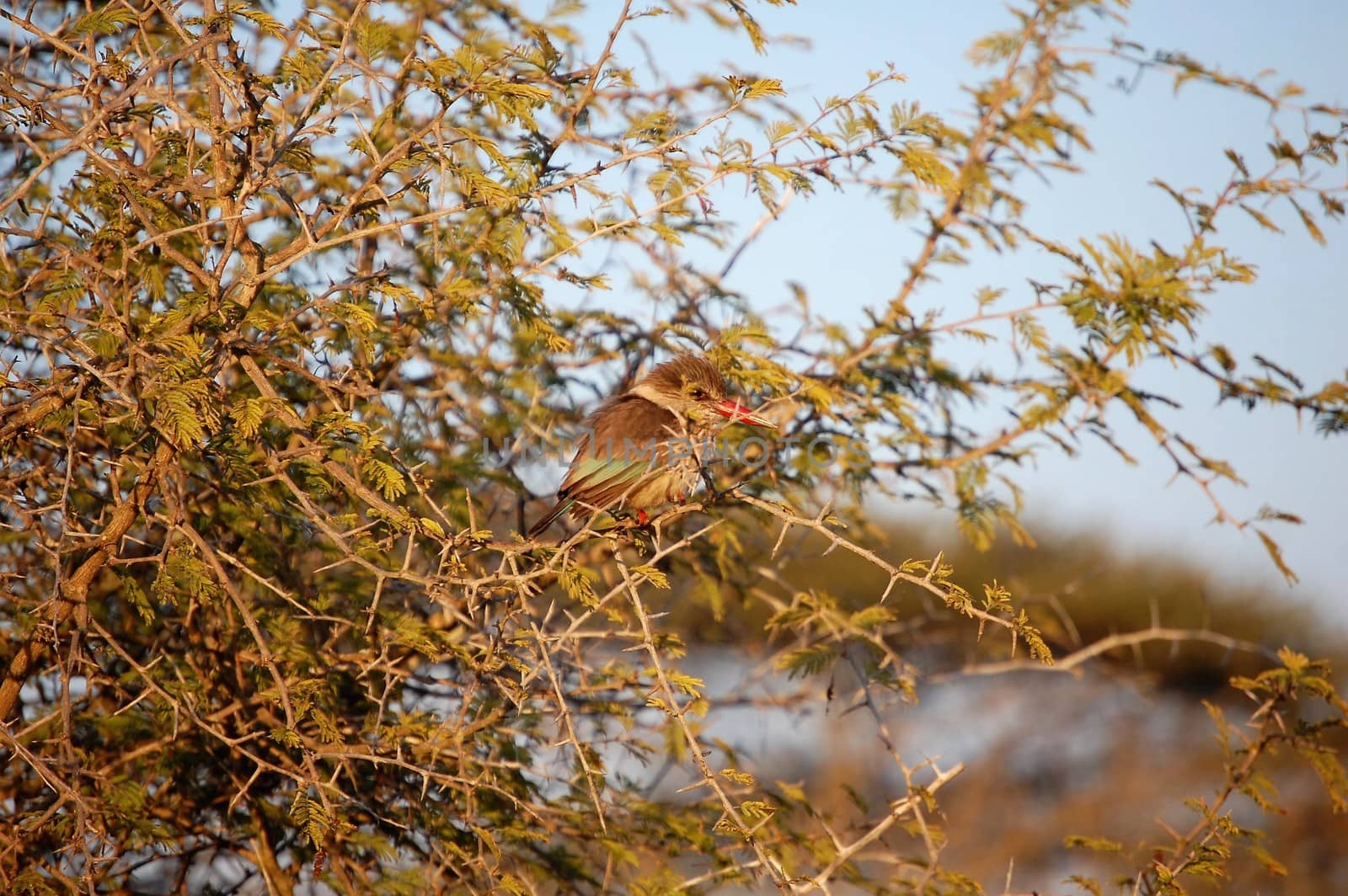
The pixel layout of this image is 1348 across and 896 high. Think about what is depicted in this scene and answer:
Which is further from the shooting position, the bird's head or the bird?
the bird's head

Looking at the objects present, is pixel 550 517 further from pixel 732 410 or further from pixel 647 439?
pixel 732 410

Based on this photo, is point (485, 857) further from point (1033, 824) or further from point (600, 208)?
point (1033, 824)

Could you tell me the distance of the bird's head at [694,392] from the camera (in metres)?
4.14

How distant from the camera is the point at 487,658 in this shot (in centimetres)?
277

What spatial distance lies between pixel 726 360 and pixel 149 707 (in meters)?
2.15

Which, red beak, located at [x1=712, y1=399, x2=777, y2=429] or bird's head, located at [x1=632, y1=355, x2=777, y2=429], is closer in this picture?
red beak, located at [x1=712, y1=399, x2=777, y2=429]

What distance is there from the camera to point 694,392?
166 inches

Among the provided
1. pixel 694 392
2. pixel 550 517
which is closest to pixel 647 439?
pixel 694 392

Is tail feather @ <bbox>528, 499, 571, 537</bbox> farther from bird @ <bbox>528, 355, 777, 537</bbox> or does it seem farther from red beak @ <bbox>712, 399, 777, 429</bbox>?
red beak @ <bbox>712, 399, 777, 429</bbox>

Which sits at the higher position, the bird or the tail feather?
the bird

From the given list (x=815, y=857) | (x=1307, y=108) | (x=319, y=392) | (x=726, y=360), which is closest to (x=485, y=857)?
(x=815, y=857)

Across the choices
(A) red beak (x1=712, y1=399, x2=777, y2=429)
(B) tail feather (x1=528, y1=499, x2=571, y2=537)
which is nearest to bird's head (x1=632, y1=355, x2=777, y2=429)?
(A) red beak (x1=712, y1=399, x2=777, y2=429)

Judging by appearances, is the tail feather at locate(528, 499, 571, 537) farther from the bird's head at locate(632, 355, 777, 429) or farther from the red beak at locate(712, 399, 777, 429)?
the red beak at locate(712, 399, 777, 429)

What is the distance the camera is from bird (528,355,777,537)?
3.93 metres
